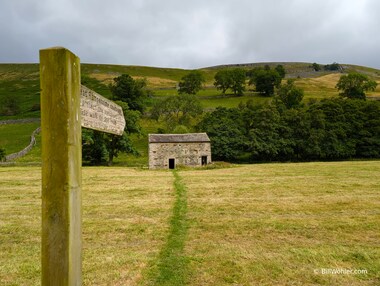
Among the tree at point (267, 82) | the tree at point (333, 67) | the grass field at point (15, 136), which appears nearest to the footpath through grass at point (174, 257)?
the grass field at point (15, 136)

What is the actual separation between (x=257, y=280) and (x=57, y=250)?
405 centimetres

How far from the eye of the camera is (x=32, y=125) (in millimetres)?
64938

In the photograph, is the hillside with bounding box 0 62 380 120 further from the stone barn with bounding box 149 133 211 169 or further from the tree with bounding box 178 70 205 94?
the stone barn with bounding box 149 133 211 169

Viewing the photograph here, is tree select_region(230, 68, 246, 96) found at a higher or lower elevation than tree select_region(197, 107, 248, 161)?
higher

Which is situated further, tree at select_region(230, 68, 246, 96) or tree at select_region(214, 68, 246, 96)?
tree at select_region(214, 68, 246, 96)

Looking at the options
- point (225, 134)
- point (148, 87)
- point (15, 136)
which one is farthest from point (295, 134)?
point (148, 87)

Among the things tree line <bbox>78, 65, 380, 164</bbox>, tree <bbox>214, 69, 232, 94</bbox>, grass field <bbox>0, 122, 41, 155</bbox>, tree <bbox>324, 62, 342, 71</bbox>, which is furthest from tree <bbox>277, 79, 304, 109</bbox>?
tree <bbox>324, 62, 342, 71</bbox>

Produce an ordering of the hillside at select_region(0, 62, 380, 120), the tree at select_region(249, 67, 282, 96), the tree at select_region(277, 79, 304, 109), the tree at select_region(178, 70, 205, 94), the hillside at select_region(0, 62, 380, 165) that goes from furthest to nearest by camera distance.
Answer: the tree at select_region(249, 67, 282, 96) → the tree at select_region(178, 70, 205, 94) → the hillside at select_region(0, 62, 380, 120) → the tree at select_region(277, 79, 304, 109) → the hillside at select_region(0, 62, 380, 165)

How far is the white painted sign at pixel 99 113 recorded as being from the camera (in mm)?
3590

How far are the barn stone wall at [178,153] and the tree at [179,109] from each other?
19.7m

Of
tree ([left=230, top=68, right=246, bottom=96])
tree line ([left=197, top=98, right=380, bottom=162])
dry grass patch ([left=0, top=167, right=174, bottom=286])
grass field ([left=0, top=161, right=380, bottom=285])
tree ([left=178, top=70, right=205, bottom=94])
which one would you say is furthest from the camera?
tree ([left=230, top=68, right=246, bottom=96])

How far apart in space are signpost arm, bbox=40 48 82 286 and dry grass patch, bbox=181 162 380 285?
10.9ft

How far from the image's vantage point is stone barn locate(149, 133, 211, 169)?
36594 millimetres

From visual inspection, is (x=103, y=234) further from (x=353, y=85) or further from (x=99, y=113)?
(x=353, y=85)
